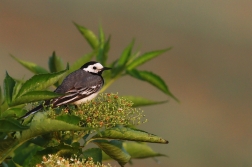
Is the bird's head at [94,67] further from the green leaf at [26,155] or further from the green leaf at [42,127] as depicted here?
the green leaf at [42,127]

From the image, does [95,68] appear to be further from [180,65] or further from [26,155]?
[180,65]

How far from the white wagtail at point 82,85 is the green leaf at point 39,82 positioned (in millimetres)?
1131

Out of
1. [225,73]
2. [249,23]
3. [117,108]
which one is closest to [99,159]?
[117,108]

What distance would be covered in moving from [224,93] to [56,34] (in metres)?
8.98

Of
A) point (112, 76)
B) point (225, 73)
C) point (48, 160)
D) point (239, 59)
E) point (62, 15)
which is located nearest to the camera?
point (48, 160)

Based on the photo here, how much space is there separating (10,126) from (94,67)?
3.02 m

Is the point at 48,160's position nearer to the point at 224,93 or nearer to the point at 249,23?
the point at 224,93

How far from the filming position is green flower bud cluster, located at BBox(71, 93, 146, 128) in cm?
433

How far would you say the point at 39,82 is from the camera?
4414mm

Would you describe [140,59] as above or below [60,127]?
above

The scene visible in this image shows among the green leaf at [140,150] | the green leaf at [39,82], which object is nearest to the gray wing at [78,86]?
the green leaf at [140,150]

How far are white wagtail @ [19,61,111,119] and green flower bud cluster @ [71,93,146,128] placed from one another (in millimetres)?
1061

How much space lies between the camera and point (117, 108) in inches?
176

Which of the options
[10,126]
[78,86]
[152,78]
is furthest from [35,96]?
[78,86]
